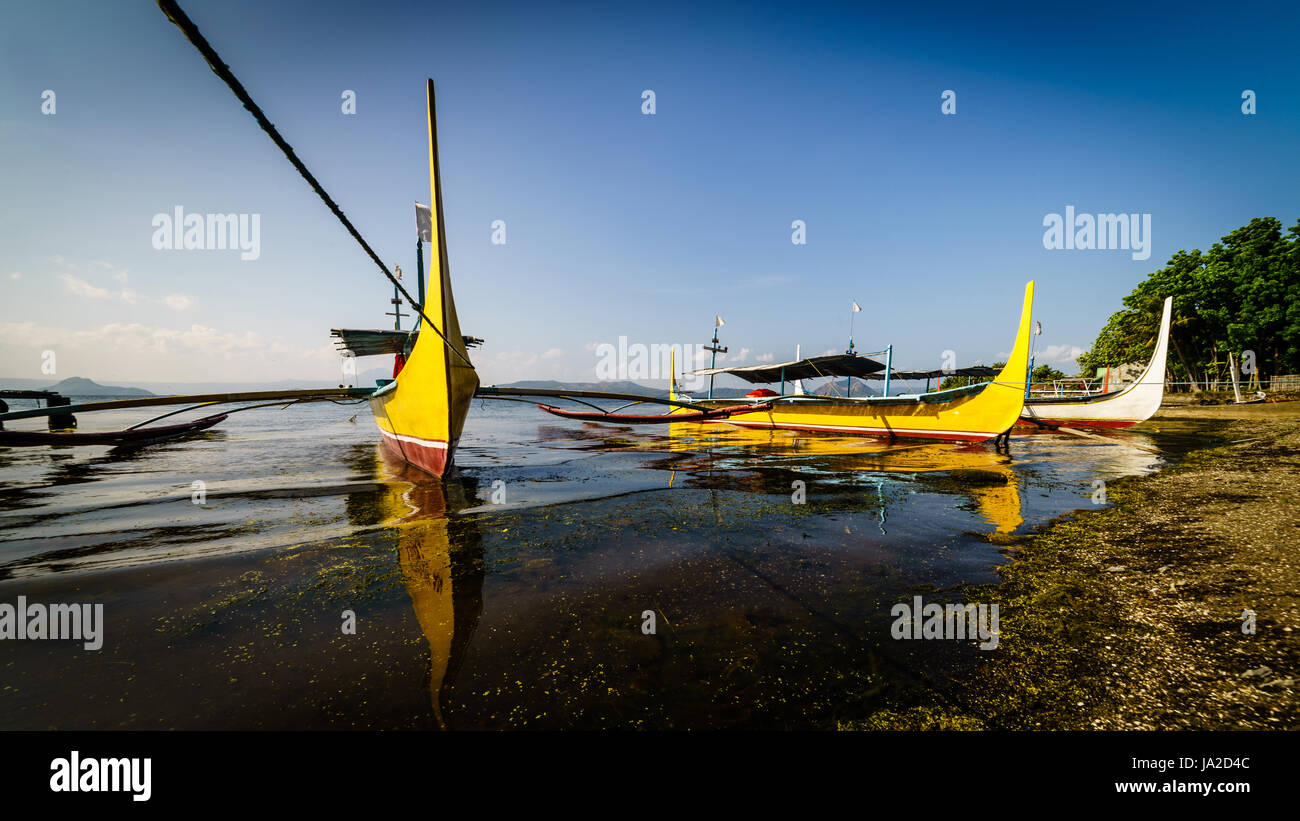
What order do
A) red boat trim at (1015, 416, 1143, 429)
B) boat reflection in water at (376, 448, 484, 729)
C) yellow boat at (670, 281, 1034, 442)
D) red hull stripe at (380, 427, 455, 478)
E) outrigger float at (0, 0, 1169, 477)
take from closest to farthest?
1. boat reflection in water at (376, 448, 484, 729)
2. outrigger float at (0, 0, 1169, 477)
3. red hull stripe at (380, 427, 455, 478)
4. yellow boat at (670, 281, 1034, 442)
5. red boat trim at (1015, 416, 1143, 429)

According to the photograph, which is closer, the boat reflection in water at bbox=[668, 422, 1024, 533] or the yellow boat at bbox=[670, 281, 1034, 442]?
the boat reflection in water at bbox=[668, 422, 1024, 533]

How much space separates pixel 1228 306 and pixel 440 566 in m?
69.3

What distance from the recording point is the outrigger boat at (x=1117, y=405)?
19.4 m

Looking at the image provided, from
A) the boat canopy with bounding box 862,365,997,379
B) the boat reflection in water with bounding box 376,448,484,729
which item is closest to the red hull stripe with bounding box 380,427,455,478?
the boat reflection in water with bounding box 376,448,484,729

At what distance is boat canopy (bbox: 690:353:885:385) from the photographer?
770 inches

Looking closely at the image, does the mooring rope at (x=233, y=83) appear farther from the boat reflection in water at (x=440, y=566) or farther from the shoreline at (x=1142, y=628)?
the shoreline at (x=1142, y=628)

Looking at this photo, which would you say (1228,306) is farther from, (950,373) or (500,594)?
(500,594)

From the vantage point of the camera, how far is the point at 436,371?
846cm

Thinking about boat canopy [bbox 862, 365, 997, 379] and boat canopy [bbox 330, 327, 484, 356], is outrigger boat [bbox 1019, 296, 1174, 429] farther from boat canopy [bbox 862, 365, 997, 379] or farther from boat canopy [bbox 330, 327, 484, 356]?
boat canopy [bbox 330, 327, 484, 356]

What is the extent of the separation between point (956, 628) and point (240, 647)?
570 centimetres

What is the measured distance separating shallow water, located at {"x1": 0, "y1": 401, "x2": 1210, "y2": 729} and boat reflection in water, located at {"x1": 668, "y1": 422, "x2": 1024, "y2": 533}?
0.62 feet
